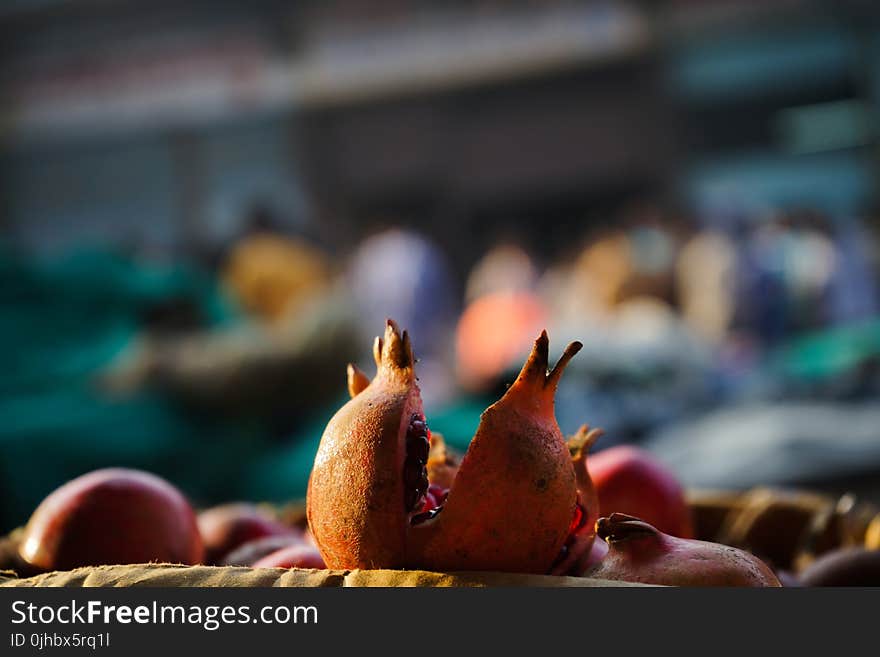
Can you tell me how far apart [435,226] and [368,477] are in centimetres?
642

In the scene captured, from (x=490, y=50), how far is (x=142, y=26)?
2447mm

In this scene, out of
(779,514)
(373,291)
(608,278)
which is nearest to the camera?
(779,514)

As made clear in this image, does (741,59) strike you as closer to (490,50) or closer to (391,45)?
(490,50)

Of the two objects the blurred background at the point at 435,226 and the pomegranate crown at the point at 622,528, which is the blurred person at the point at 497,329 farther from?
the pomegranate crown at the point at 622,528

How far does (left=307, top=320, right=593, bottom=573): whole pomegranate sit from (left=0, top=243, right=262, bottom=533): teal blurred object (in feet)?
5.79

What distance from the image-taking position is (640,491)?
979 millimetres

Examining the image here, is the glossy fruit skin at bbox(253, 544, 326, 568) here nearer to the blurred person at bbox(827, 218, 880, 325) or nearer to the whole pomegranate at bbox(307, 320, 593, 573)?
the whole pomegranate at bbox(307, 320, 593, 573)

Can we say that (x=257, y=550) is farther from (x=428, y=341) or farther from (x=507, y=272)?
(x=507, y=272)

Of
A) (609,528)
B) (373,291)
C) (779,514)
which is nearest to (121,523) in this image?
(609,528)

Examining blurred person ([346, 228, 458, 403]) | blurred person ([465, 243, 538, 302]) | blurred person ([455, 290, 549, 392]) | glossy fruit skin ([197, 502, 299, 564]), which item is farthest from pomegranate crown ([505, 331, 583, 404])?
blurred person ([346, 228, 458, 403])

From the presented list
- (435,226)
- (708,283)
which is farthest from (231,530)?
(435,226)

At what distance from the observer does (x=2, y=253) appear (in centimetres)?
245

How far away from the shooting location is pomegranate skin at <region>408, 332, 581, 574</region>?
68 cm

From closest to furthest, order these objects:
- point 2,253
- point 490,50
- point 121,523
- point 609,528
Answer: point 609,528 → point 121,523 → point 2,253 → point 490,50
